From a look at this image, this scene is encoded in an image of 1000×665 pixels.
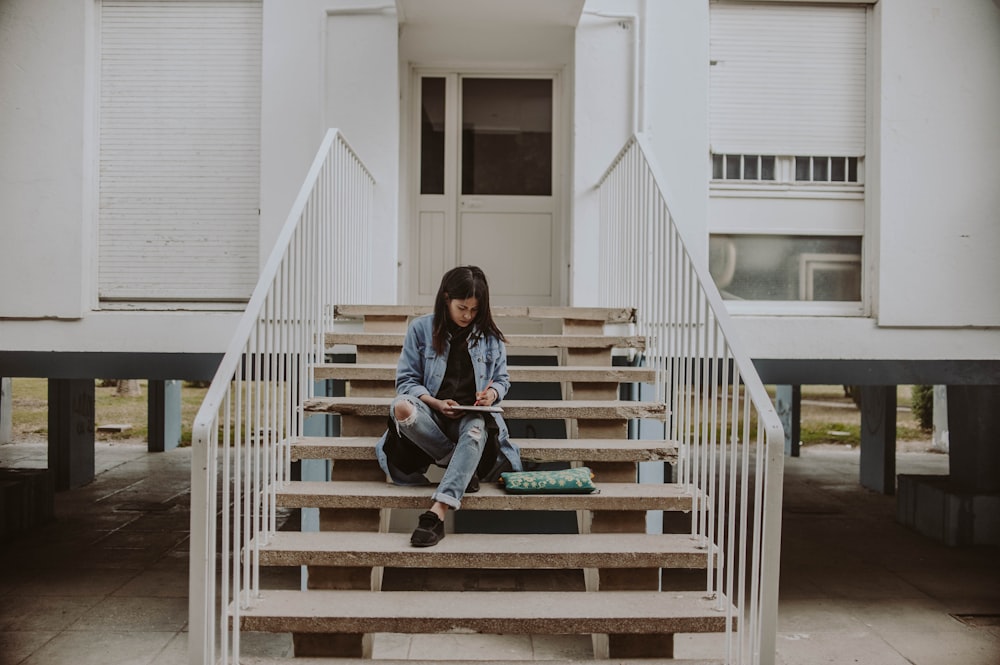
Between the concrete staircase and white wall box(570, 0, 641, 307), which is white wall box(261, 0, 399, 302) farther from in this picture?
the concrete staircase

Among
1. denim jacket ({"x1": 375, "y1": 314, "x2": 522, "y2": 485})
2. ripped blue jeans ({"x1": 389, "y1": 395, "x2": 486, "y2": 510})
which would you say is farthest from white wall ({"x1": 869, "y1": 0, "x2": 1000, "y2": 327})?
ripped blue jeans ({"x1": 389, "y1": 395, "x2": 486, "y2": 510})

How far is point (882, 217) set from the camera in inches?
246

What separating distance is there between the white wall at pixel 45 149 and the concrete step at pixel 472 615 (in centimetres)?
387

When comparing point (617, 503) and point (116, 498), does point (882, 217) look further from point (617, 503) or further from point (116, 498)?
point (116, 498)

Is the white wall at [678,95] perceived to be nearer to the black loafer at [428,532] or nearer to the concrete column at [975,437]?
the black loafer at [428,532]

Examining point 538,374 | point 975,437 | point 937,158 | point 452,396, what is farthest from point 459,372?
point 975,437

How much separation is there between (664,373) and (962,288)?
10.3ft

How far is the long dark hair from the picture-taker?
3814mm

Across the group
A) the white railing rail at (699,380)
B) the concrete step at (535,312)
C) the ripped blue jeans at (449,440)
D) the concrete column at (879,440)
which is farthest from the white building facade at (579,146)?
the concrete column at (879,440)

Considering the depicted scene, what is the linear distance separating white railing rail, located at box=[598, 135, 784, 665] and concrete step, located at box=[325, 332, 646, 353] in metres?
0.14

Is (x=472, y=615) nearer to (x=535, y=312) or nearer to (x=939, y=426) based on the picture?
(x=535, y=312)

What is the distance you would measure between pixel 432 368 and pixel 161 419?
14.3 metres

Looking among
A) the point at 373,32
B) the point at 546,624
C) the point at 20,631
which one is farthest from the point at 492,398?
the point at 20,631

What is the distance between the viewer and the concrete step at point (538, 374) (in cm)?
462
